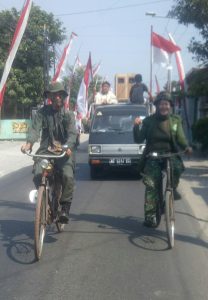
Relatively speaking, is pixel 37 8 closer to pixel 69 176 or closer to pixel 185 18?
pixel 185 18

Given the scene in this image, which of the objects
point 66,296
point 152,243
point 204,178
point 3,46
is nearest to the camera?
point 66,296

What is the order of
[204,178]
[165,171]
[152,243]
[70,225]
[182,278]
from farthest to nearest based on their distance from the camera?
[204,178], [70,225], [165,171], [152,243], [182,278]

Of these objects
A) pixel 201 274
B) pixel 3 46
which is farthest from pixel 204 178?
pixel 3 46

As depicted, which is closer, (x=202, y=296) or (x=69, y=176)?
(x=202, y=296)

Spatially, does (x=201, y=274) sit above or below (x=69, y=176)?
below

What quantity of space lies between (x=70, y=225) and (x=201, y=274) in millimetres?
2923

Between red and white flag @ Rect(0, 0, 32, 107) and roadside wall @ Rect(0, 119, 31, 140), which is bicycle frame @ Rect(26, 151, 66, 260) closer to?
red and white flag @ Rect(0, 0, 32, 107)

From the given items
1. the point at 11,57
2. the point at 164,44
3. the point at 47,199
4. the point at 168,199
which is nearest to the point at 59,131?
the point at 47,199

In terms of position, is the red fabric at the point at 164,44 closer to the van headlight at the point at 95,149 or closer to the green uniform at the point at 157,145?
the van headlight at the point at 95,149

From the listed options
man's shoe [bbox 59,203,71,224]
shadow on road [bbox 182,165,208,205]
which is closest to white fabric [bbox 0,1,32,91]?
shadow on road [bbox 182,165,208,205]

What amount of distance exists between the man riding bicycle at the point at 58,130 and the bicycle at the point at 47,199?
0.09 m

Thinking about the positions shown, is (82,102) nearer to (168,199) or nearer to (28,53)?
(28,53)

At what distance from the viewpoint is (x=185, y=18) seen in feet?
63.7

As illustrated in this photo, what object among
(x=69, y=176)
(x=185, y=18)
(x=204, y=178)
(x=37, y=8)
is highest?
(x=37, y=8)
